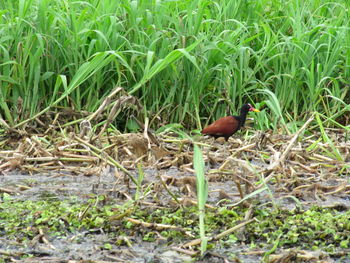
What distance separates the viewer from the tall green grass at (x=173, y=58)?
635 centimetres

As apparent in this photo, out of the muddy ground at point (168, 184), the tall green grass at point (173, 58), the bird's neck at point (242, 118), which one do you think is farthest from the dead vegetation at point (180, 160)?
the tall green grass at point (173, 58)

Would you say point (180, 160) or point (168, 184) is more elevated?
point (168, 184)

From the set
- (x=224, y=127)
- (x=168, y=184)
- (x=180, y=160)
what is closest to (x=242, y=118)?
(x=224, y=127)

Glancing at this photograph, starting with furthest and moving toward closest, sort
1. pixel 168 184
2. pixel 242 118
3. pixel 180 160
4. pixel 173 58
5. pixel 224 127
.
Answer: pixel 242 118, pixel 224 127, pixel 173 58, pixel 180 160, pixel 168 184

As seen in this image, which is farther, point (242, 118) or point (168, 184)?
point (242, 118)

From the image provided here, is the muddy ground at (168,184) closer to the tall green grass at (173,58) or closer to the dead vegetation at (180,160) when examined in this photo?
the dead vegetation at (180,160)

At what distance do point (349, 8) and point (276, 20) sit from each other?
0.72 m

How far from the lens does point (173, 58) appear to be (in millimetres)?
5754

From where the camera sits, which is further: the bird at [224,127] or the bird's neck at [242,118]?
the bird's neck at [242,118]

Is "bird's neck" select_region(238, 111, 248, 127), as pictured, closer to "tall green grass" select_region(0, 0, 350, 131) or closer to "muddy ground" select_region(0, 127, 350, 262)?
"muddy ground" select_region(0, 127, 350, 262)

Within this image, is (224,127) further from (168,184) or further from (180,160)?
(168,184)

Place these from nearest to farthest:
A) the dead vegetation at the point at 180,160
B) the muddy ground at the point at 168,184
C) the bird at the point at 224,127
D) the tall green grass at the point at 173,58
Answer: the muddy ground at the point at 168,184 → the dead vegetation at the point at 180,160 → the bird at the point at 224,127 → the tall green grass at the point at 173,58

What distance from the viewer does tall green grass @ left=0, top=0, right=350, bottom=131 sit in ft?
20.8

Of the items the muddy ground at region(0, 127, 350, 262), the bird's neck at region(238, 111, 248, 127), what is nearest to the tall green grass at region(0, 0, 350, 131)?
the bird's neck at region(238, 111, 248, 127)
